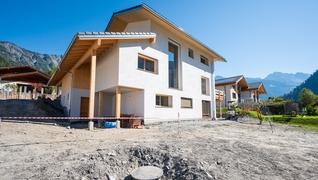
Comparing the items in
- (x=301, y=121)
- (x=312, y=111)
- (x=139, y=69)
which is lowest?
(x=301, y=121)

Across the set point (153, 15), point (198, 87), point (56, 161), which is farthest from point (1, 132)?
point (198, 87)

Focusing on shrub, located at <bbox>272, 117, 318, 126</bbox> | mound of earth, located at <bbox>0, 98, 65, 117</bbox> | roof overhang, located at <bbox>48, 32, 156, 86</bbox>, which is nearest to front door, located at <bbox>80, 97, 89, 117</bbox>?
mound of earth, located at <bbox>0, 98, 65, 117</bbox>

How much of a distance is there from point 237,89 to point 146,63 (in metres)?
24.9

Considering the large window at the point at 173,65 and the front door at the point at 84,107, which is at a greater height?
the large window at the point at 173,65

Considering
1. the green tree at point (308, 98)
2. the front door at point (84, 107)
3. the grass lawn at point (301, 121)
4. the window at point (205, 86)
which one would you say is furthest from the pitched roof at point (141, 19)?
the green tree at point (308, 98)

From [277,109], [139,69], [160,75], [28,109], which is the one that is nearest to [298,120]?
[277,109]

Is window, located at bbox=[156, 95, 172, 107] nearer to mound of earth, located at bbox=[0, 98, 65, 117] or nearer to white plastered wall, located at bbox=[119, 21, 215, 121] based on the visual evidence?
white plastered wall, located at bbox=[119, 21, 215, 121]

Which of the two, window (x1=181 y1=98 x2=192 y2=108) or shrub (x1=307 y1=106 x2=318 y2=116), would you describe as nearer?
window (x1=181 y1=98 x2=192 y2=108)

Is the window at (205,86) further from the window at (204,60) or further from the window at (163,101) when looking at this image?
the window at (163,101)

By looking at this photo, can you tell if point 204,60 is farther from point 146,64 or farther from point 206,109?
point 146,64

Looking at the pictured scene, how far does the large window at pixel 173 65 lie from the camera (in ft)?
47.6

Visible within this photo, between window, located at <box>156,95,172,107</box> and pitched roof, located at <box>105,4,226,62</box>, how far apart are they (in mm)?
5750

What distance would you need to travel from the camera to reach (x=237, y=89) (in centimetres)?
3155

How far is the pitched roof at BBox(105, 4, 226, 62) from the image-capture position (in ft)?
37.6
